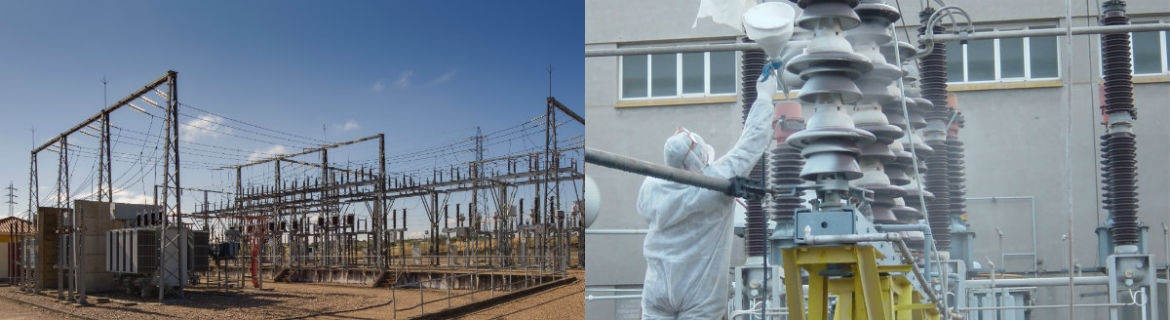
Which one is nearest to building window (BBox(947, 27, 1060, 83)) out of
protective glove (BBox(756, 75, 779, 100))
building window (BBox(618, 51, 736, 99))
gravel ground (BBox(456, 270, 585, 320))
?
building window (BBox(618, 51, 736, 99))

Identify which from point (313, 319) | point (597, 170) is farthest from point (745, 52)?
point (313, 319)

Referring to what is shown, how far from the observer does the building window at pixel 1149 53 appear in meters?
5.25

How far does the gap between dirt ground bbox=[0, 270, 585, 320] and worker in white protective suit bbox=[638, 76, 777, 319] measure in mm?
6090

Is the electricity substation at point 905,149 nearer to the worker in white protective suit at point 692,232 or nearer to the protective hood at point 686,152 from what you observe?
the worker in white protective suit at point 692,232

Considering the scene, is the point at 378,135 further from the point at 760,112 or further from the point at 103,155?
the point at 760,112

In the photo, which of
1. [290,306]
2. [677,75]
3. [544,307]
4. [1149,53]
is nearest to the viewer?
[677,75]

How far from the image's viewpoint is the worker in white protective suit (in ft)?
7.82

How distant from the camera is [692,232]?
2.49m

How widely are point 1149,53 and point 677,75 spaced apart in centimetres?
290

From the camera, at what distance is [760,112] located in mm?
2379

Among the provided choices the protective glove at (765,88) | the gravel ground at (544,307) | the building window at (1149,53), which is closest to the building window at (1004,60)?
the building window at (1149,53)

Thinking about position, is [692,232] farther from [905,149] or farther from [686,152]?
[905,149]

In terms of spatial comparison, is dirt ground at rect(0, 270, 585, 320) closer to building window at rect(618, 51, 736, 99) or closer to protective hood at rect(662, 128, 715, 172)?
building window at rect(618, 51, 736, 99)

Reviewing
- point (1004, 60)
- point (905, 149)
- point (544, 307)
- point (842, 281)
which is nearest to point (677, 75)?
point (905, 149)
